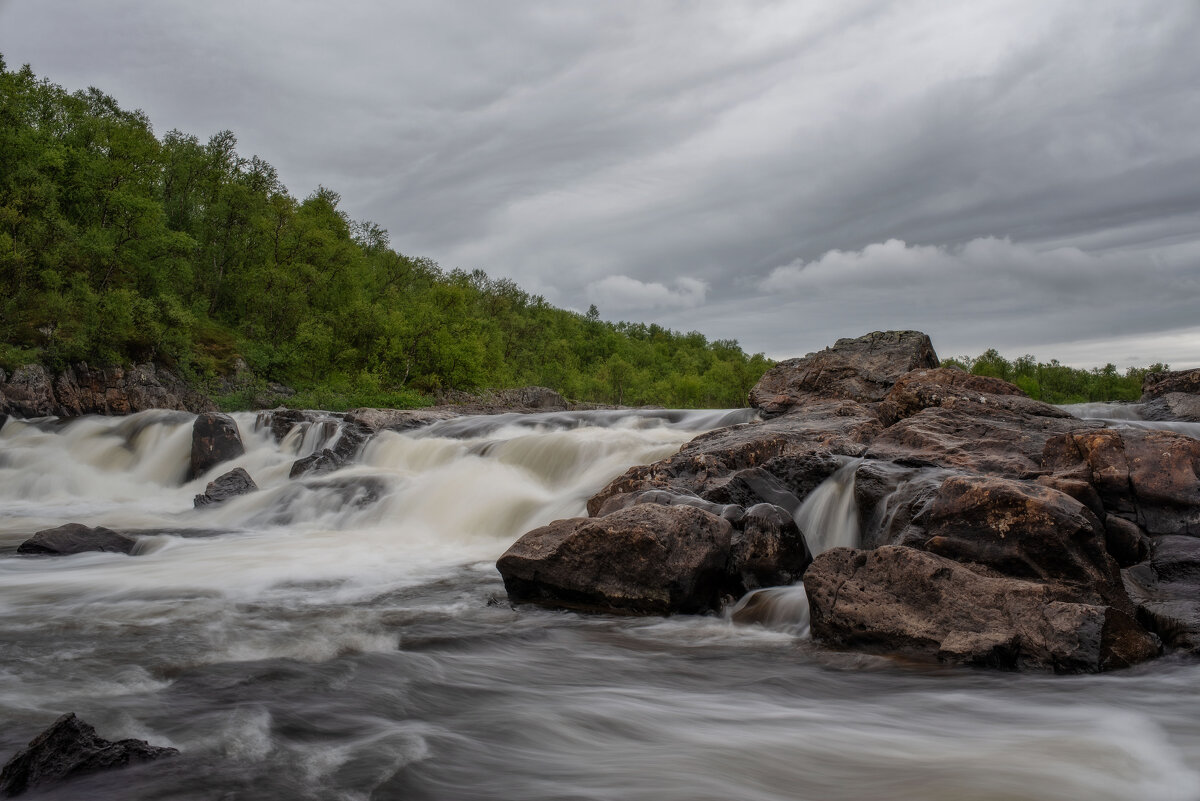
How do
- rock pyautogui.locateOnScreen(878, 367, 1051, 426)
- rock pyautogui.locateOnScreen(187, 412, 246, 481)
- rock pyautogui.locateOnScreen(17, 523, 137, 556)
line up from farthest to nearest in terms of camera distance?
rock pyautogui.locateOnScreen(187, 412, 246, 481), rock pyautogui.locateOnScreen(878, 367, 1051, 426), rock pyautogui.locateOnScreen(17, 523, 137, 556)

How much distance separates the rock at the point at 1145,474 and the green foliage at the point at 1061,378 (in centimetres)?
7524

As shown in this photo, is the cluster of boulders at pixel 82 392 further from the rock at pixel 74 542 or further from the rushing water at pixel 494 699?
the rushing water at pixel 494 699

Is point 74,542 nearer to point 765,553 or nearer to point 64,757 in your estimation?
point 64,757

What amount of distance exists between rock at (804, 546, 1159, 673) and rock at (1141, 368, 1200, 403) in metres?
14.2

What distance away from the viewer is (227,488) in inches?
659

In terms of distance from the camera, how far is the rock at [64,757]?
12.1 feet

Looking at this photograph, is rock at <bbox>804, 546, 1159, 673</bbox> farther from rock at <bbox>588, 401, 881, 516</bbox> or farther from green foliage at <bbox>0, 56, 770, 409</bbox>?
green foliage at <bbox>0, 56, 770, 409</bbox>

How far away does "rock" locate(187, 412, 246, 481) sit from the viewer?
20172 millimetres

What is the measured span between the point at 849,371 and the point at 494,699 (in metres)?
13.6

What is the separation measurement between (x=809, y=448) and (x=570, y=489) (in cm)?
544

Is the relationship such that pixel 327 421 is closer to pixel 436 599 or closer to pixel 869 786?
pixel 436 599

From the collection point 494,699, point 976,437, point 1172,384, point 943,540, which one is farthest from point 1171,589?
point 1172,384

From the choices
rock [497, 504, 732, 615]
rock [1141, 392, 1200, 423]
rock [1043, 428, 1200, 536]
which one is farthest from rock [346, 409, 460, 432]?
rock [1141, 392, 1200, 423]

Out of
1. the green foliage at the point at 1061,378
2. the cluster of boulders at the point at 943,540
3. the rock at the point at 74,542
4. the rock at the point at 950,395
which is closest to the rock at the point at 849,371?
the rock at the point at 950,395
